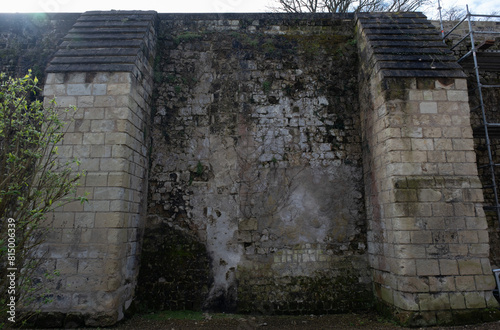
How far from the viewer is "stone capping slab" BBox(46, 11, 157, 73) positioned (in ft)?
17.5

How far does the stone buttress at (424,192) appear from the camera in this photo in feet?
15.2

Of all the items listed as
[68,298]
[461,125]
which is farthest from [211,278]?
[461,125]

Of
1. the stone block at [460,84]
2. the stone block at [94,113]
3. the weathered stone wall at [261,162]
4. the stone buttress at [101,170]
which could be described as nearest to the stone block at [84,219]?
the stone buttress at [101,170]

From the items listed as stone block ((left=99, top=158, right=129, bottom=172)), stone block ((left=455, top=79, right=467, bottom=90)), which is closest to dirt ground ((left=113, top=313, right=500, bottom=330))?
stone block ((left=99, top=158, right=129, bottom=172))

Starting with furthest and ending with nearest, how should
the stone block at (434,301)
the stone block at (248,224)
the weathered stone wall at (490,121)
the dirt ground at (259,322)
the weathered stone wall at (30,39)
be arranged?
the weathered stone wall at (30,39) → the weathered stone wall at (490,121) → the stone block at (248,224) → the dirt ground at (259,322) → the stone block at (434,301)

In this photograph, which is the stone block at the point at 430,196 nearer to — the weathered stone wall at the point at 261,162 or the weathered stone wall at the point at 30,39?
the weathered stone wall at the point at 261,162

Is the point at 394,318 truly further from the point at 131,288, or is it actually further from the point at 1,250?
the point at 1,250

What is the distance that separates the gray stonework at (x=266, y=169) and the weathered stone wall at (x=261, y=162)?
0.09 feet

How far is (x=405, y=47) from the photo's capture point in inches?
224

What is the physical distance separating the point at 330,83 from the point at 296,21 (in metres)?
1.62

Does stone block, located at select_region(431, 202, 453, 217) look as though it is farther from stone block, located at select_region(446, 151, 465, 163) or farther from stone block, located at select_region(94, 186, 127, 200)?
stone block, located at select_region(94, 186, 127, 200)

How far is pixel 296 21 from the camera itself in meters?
6.83

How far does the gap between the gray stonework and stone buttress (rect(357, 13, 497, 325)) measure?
1.0 inches

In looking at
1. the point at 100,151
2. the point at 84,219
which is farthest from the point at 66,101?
the point at 84,219
